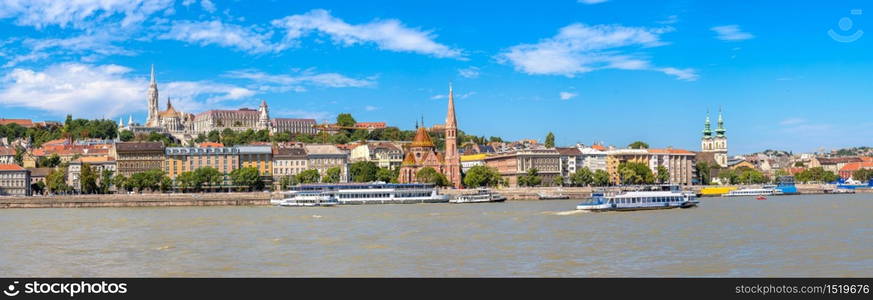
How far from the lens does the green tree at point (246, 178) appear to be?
87.5 m

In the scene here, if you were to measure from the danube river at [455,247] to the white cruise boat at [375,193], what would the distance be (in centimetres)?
2563

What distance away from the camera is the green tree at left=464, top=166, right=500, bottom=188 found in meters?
94.0

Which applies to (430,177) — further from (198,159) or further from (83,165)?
(83,165)

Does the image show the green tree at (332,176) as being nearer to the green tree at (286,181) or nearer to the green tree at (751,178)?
the green tree at (286,181)

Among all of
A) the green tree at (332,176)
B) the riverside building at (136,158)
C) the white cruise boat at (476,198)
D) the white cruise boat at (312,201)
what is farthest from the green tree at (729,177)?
the white cruise boat at (312,201)

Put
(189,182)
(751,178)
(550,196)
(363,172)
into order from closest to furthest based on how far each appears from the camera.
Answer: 1. (550,196)
2. (189,182)
3. (363,172)
4. (751,178)

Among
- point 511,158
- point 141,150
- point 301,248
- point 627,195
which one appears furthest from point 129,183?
point 301,248

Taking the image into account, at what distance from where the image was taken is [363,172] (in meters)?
95.7

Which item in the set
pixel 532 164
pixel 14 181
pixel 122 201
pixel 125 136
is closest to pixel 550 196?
pixel 532 164

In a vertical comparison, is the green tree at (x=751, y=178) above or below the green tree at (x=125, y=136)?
below

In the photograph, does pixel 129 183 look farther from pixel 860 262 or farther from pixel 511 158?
pixel 860 262

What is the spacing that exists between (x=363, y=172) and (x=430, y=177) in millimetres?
7448

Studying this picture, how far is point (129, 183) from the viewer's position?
283ft

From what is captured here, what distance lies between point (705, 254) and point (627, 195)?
81.9ft
